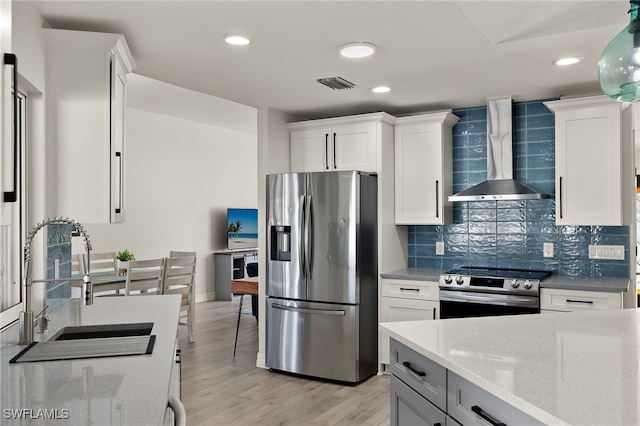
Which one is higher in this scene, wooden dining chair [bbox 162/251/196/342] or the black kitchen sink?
the black kitchen sink

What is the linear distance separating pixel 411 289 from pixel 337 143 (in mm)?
1401

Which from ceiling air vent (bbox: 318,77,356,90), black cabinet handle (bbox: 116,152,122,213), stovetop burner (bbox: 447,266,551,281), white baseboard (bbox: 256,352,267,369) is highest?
ceiling air vent (bbox: 318,77,356,90)

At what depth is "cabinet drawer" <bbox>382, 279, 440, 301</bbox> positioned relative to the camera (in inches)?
164

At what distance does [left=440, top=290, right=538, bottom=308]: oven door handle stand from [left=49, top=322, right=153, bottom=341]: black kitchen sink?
2.44 meters

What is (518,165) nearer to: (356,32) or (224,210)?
(356,32)

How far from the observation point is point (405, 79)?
3.71 metres

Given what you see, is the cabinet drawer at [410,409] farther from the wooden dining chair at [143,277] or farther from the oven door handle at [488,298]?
the wooden dining chair at [143,277]

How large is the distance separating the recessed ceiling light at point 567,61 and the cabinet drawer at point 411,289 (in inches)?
70.8

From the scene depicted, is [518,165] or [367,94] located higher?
[367,94]

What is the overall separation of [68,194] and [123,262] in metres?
4.03

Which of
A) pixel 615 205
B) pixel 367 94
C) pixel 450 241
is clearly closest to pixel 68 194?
pixel 367 94

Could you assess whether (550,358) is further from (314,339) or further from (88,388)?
(314,339)

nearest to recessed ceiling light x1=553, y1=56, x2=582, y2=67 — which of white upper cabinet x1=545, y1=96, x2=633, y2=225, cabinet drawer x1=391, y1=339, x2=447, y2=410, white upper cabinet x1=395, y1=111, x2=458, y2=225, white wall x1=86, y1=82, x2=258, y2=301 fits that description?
white upper cabinet x1=545, y1=96, x2=633, y2=225

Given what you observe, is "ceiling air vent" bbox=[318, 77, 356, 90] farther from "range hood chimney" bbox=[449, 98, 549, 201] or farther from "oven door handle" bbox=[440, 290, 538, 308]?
"oven door handle" bbox=[440, 290, 538, 308]
